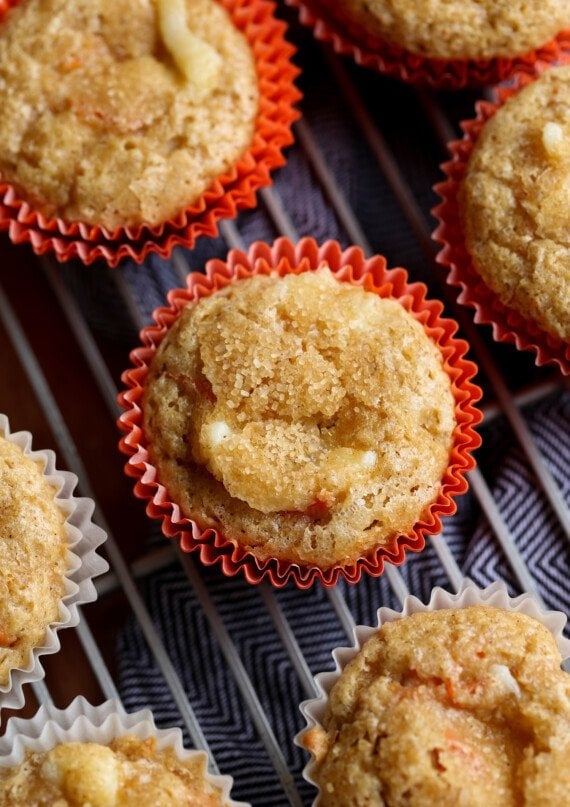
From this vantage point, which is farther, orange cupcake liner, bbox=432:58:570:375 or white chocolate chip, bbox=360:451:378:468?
orange cupcake liner, bbox=432:58:570:375

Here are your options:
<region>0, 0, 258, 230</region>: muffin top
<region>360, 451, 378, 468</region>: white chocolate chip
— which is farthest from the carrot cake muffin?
<region>0, 0, 258, 230</region>: muffin top

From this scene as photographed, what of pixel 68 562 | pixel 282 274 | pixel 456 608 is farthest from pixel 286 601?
pixel 282 274

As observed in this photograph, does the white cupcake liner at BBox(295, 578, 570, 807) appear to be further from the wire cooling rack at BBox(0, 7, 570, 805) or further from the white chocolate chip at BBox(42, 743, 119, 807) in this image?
the white chocolate chip at BBox(42, 743, 119, 807)

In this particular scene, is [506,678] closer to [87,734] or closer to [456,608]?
[456,608]

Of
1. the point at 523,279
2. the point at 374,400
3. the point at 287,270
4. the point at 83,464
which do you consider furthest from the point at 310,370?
the point at 83,464

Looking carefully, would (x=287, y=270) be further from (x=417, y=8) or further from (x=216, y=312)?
(x=417, y=8)

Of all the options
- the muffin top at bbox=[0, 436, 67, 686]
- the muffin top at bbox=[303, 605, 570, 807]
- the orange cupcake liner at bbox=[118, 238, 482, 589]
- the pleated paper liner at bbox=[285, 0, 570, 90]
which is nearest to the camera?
the muffin top at bbox=[303, 605, 570, 807]

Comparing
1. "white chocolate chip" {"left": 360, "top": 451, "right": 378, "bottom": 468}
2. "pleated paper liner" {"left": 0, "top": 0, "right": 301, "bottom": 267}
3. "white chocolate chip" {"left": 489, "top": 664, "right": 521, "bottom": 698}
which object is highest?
"pleated paper liner" {"left": 0, "top": 0, "right": 301, "bottom": 267}
